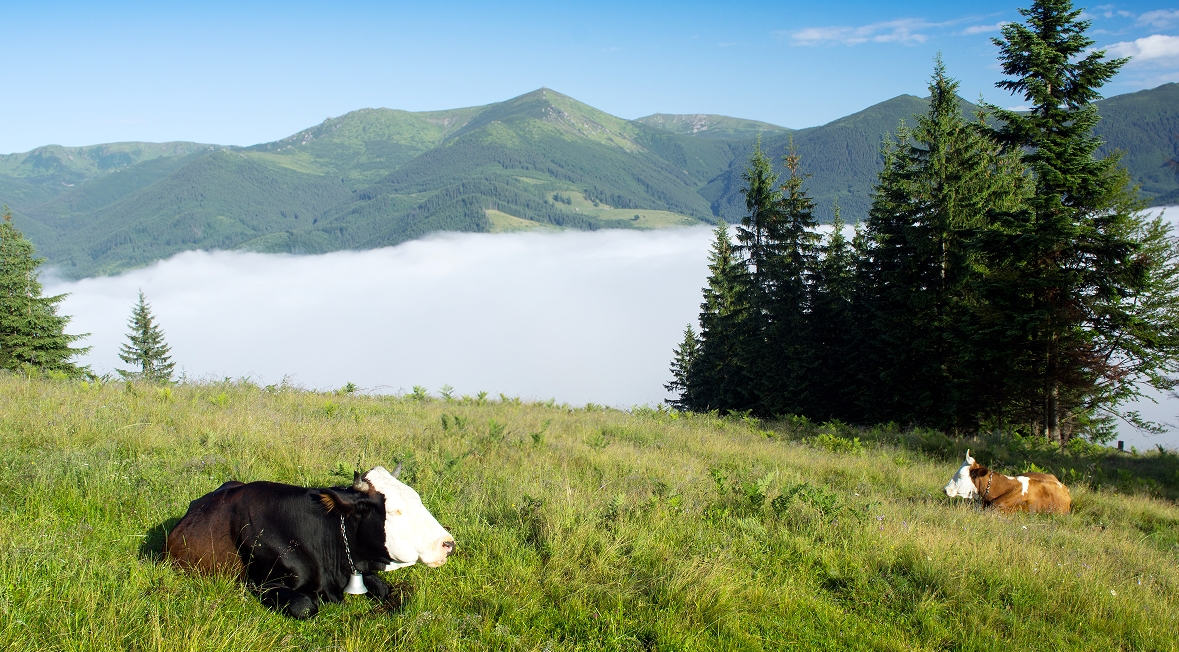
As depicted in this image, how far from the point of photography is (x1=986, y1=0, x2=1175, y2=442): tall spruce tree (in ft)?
54.0

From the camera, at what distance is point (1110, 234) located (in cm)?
1645

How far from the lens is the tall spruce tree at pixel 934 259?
21906 mm

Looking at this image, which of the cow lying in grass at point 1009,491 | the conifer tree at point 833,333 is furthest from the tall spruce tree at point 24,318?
the conifer tree at point 833,333

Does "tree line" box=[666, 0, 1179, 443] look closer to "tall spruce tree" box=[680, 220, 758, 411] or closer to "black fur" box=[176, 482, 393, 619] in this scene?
"tall spruce tree" box=[680, 220, 758, 411]

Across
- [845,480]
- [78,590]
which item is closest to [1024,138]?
[845,480]

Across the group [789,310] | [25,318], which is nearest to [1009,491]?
[789,310]

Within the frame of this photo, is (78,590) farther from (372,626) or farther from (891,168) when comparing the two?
(891,168)

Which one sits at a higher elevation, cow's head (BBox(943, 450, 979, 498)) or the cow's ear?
the cow's ear

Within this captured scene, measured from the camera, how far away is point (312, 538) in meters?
4.30

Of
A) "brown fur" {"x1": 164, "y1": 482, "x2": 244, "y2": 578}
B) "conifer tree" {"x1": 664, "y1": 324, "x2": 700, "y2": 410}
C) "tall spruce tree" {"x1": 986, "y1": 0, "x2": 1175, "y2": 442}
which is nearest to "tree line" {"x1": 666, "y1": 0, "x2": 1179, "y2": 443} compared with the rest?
"tall spruce tree" {"x1": 986, "y1": 0, "x2": 1175, "y2": 442}

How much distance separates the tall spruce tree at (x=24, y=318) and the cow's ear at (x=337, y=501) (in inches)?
1313

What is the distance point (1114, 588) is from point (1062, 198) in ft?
54.4

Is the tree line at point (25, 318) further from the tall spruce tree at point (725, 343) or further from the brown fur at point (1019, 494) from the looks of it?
the brown fur at point (1019, 494)

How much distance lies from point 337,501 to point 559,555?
1.73 metres
